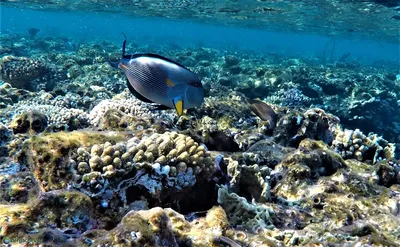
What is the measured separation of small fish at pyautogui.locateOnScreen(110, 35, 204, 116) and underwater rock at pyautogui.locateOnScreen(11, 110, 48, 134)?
7.92 ft

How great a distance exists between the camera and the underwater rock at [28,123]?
171 inches

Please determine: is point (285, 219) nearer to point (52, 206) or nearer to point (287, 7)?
point (52, 206)

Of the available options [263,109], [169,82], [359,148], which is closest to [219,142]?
[263,109]

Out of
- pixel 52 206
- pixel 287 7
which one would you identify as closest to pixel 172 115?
pixel 52 206

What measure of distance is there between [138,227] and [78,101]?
22.9 feet

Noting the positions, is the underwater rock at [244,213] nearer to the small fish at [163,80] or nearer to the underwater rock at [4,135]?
the small fish at [163,80]

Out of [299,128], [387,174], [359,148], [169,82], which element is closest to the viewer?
[169,82]

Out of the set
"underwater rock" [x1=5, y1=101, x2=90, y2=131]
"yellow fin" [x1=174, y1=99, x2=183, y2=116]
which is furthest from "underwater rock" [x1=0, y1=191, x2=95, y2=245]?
"underwater rock" [x1=5, y1=101, x2=90, y2=131]

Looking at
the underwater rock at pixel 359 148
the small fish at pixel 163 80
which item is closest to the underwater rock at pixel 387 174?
the underwater rock at pixel 359 148

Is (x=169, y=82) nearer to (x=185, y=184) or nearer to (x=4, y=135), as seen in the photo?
(x=185, y=184)

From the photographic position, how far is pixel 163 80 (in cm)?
263

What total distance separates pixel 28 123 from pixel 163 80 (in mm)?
2835

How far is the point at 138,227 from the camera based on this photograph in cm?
185

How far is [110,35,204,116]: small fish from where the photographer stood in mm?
2621
